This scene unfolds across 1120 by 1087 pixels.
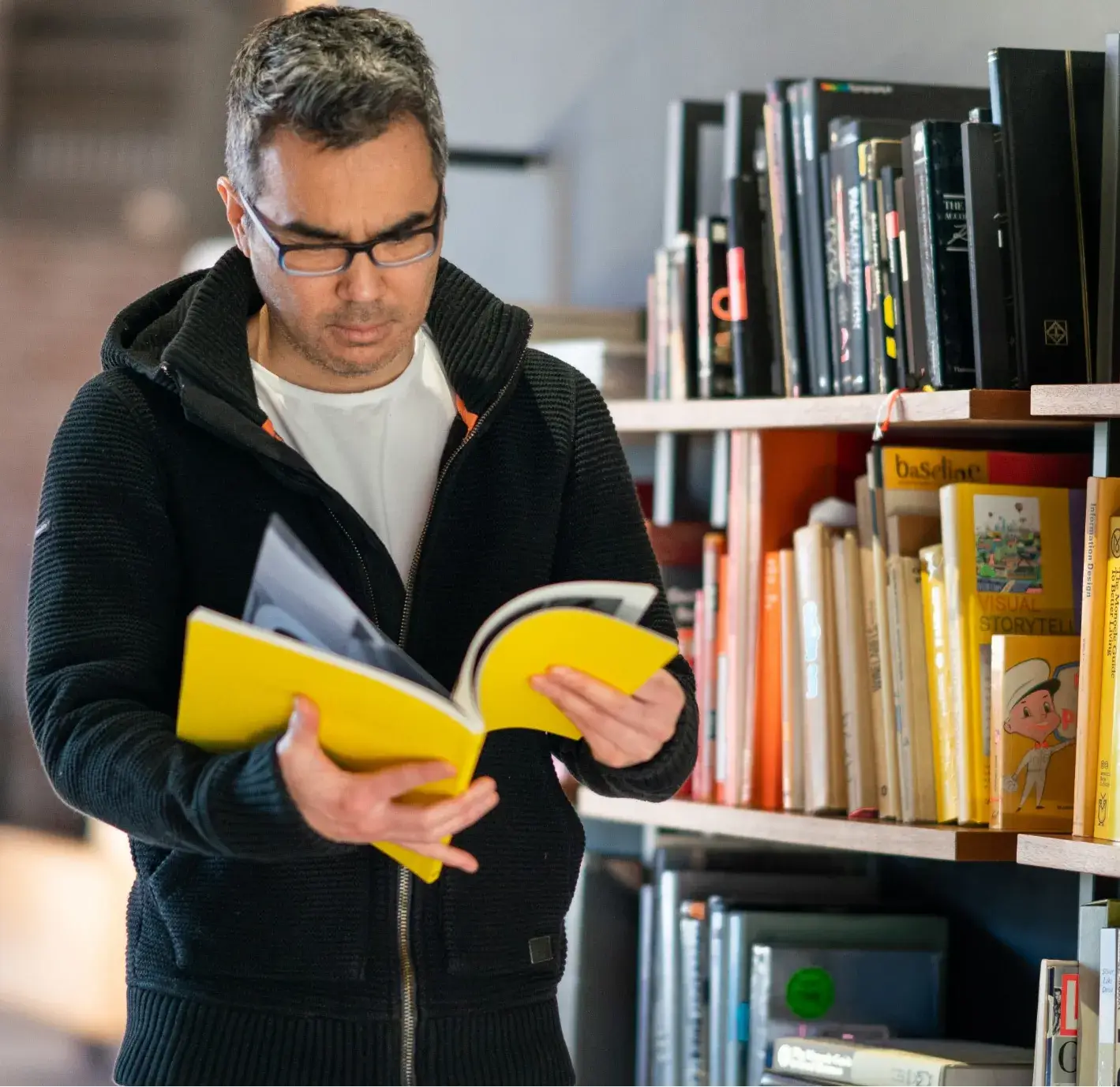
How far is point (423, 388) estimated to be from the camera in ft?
4.21

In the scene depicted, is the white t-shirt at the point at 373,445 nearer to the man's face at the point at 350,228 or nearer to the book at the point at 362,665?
the man's face at the point at 350,228

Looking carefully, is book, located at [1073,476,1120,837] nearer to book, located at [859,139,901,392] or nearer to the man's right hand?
book, located at [859,139,901,392]

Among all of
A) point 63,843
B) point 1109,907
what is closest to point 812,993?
point 1109,907

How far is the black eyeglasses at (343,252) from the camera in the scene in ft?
3.86

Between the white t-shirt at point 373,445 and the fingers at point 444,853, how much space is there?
0.84 feet

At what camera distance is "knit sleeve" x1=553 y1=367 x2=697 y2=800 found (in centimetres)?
123

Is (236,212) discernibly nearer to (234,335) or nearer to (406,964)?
(234,335)

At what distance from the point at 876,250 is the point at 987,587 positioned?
15.4 inches

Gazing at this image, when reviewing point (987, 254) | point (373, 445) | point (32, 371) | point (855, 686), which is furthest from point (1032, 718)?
point (32, 371)

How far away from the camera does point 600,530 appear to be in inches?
49.7

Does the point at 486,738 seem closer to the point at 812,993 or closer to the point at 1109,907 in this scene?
the point at 1109,907

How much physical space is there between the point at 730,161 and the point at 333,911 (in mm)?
1370

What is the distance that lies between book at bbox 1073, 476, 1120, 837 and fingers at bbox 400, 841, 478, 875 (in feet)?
2.51

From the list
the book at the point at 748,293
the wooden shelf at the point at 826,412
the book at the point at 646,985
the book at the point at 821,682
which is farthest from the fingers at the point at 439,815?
→ the book at the point at 646,985
